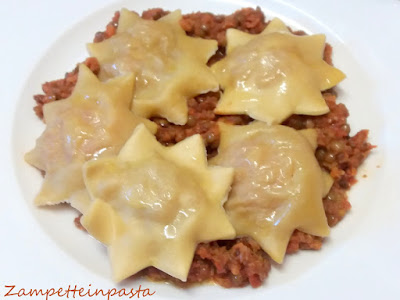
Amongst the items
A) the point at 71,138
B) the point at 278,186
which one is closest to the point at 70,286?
the point at 71,138

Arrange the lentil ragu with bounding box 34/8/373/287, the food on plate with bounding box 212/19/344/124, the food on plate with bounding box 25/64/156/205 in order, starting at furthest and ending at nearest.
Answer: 1. the food on plate with bounding box 212/19/344/124
2. the food on plate with bounding box 25/64/156/205
3. the lentil ragu with bounding box 34/8/373/287

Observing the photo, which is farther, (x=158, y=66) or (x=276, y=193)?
(x=158, y=66)

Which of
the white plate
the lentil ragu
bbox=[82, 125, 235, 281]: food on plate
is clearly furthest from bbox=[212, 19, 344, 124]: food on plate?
bbox=[82, 125, 235, 281]: food on plate

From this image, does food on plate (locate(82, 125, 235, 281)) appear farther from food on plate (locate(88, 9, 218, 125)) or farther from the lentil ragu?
food on plate (locate(88, 9, 218, 125))

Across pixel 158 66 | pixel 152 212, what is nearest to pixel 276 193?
Answer: pixel 152 212

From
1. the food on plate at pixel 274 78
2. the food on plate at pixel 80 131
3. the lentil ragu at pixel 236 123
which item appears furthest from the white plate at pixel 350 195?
the food on plate at pixel 274 78

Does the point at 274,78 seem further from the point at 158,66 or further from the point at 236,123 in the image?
the point at 158,66

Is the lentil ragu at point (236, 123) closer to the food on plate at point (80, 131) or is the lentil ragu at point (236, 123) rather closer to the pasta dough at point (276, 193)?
the pasta dough at point (276, 193)
